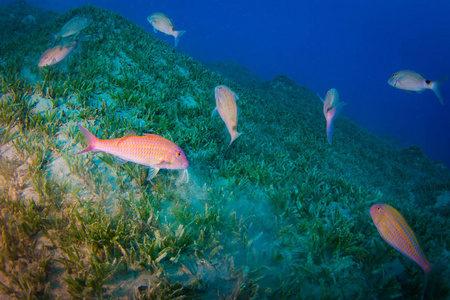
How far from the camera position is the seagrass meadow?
7.61 ft

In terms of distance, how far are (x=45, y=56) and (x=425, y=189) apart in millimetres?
15711

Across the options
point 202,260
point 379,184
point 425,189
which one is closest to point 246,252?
point 202,260

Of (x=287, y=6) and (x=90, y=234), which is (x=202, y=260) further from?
(x=287, y=6)

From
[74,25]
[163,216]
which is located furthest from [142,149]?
[74,25]

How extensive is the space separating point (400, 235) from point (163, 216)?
3270 mm

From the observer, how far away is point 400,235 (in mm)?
2459

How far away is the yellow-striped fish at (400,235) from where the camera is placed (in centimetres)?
236

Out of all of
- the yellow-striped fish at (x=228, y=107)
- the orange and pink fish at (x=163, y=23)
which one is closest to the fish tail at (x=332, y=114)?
the yellow-striped fish at (x=228, y=107)

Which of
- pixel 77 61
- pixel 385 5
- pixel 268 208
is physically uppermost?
pixel 385 5

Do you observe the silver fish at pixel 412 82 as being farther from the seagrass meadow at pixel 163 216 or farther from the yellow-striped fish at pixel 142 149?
the yellow-striped fish at pixel 142 149

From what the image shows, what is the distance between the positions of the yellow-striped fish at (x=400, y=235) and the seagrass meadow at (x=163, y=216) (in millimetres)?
335

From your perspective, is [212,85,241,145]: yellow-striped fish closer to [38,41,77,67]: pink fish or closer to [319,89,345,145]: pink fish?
[319,89,345,145]: pink fish

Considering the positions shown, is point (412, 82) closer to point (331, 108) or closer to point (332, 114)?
point (331, 108)

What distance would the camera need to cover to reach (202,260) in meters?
2.61
